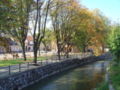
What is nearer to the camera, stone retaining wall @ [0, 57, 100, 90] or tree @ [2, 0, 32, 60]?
tree @ [2, 0, 32, 60]

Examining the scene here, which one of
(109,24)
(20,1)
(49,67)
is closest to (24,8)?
(20,1)

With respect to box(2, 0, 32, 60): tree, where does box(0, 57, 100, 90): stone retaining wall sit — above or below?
below

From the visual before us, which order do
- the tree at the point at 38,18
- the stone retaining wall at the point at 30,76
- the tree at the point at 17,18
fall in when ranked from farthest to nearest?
the tree at the point at 38,18 < the stone retaining wall at the point at 30,76 < the tree at the point at 17,18

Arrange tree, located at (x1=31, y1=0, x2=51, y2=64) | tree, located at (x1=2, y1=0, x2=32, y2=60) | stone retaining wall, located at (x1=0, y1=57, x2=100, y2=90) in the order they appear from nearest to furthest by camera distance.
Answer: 1. tree, located at (x1=2, y1=0, x2=32, y2=60)
2. stone retaining wall, located at (x1=0, y1=57, x2=100, y2=90)
3. tree, located at (x1=31, y1=0, x2=51, y2=64)

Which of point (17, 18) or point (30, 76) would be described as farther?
point (30, 76)

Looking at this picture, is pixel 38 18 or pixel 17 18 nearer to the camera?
pixel 17 18

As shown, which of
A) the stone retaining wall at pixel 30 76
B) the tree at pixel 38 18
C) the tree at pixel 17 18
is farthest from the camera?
the tree at pixel 38 18

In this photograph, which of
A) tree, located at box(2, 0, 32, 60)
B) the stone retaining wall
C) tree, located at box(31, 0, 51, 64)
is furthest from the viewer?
tree, located at box(31, 0, 51, 64)

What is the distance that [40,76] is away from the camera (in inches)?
1204

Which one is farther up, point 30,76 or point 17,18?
point 17,18

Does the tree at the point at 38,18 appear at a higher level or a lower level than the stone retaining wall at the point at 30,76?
higher

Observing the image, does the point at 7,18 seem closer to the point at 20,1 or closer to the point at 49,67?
the point at 49,67

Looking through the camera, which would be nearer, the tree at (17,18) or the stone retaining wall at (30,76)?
the tree at (17,18)

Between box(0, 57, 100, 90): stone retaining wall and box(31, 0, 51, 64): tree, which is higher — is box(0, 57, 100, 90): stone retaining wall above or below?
below
